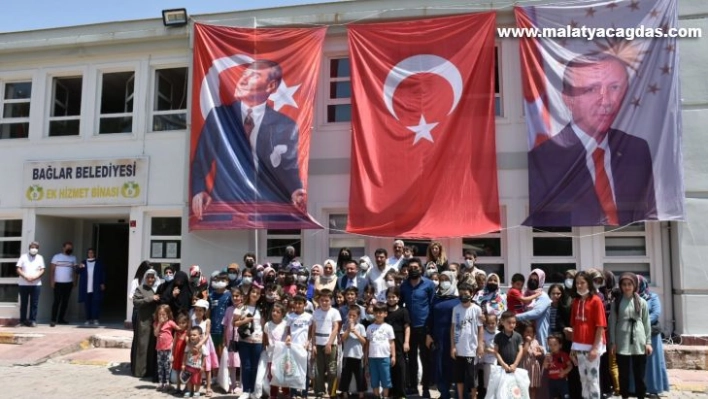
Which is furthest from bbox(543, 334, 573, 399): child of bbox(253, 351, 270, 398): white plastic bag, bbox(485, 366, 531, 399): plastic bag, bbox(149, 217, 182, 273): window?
bbox(149, 217, 182, 273): window

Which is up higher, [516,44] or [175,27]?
[175,27]

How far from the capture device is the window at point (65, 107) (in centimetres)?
1309

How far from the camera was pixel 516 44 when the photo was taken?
1097cm

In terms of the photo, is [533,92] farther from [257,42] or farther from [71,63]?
[71,63]

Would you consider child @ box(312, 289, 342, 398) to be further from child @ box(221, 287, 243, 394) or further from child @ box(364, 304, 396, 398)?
child @ box(221, 287, 243, 394)

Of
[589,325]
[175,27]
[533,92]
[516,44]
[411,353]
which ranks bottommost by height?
[411,353]

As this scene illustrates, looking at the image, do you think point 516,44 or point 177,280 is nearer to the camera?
point 177,280

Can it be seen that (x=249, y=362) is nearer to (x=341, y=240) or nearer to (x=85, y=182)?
(x=341, y=240)

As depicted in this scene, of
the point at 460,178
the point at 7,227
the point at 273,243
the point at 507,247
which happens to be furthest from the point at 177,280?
the point at 7,227

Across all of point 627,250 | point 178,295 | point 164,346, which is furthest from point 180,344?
point 627,250

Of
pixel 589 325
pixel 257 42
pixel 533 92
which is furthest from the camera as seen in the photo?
pixel 257 42

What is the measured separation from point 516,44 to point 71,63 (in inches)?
390

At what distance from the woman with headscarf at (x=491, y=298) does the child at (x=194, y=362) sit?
12.2 ft

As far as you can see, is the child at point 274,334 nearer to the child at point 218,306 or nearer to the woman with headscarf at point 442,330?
the child at point 218,306
